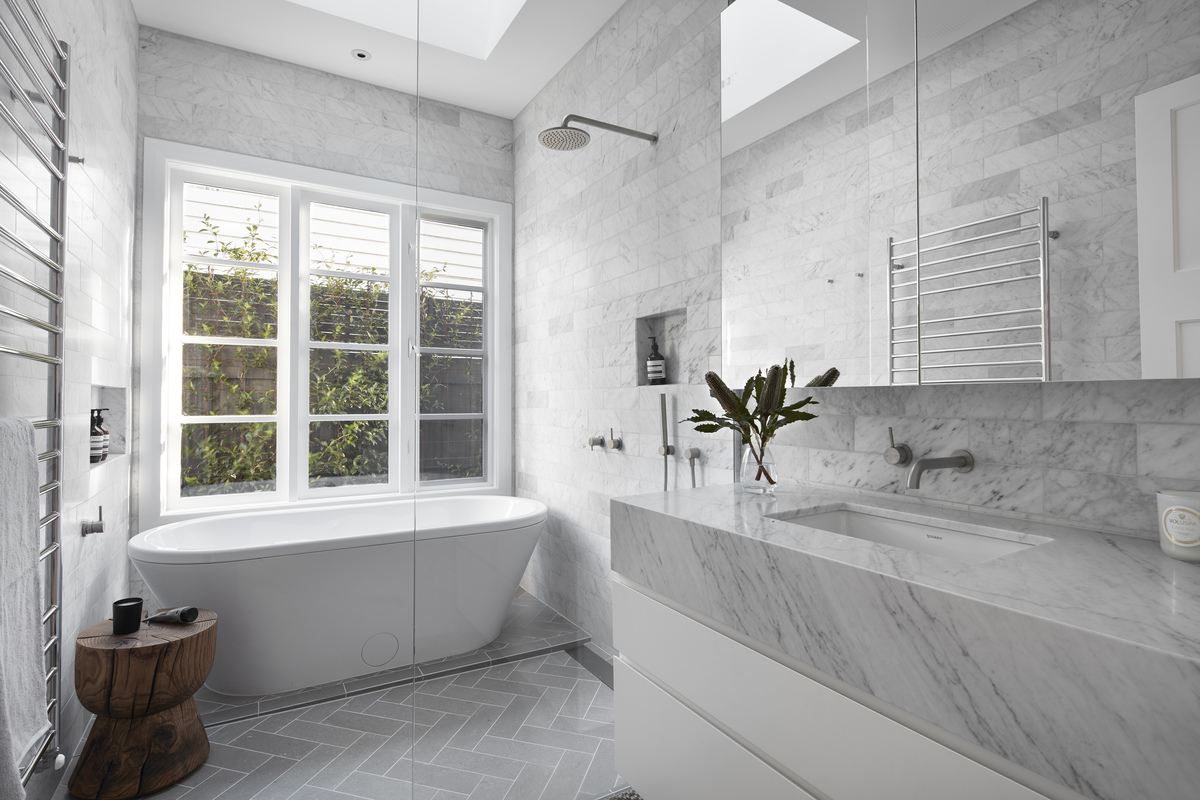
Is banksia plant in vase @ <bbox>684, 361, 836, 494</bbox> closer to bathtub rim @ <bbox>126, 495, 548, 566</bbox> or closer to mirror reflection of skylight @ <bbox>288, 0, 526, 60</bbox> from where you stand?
bathtub rim @ <bbox>126, 495, 548, 566</bbox>

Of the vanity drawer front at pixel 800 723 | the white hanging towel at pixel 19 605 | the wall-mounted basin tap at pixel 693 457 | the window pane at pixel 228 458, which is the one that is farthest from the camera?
the window pane at pixel 228 458

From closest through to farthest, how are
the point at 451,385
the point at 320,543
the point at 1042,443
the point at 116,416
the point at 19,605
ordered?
the point at 19,605, the point at 1042,443, the point at 451,385, the point at 320,543, the point at 116,416

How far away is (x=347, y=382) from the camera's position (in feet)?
8.90

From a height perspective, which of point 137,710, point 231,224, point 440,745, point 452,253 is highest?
point 231,224

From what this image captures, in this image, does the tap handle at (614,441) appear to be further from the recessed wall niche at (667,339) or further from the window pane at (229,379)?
the window pane at (229,379)

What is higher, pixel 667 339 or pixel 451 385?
pixel 667 339

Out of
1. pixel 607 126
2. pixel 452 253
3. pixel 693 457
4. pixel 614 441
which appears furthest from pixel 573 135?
pixel 693 457

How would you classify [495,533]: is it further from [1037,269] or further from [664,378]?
[1037,269]

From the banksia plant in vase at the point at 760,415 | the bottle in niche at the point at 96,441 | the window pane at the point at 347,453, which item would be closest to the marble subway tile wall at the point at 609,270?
the banksia plant in vase at the point at 760,415

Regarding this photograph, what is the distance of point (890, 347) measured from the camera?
155 cm

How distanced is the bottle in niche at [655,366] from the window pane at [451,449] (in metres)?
0.65

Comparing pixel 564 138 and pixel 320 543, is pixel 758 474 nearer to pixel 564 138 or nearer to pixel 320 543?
pixel 564 138

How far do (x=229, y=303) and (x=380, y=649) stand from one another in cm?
183

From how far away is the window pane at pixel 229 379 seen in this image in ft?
9.23
